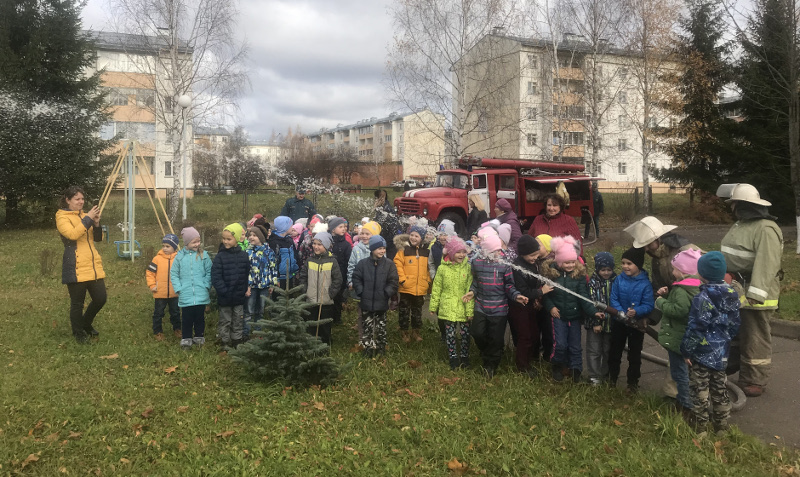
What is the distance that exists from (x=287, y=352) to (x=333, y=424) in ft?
2.97

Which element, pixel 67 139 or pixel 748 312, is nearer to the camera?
pixel 748 312

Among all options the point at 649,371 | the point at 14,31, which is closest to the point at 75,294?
the point at 649,371

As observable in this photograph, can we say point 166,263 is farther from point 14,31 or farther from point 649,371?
point 14,31

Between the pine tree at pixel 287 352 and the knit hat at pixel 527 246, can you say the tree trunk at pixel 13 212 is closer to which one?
the pine tree at pixel 287 352

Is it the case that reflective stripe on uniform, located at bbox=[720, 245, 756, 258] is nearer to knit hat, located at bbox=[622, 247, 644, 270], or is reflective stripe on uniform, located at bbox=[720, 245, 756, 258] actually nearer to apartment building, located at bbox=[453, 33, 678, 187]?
knit hat, located at bbox=[622, 247, 644, 270]

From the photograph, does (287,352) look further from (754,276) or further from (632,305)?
A: (754,276)

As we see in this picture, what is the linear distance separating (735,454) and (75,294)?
670 cm

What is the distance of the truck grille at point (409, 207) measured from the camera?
15.1 m

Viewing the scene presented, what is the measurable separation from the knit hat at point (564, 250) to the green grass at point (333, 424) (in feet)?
3.85

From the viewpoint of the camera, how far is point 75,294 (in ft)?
21.2

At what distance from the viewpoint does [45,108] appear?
66.5 ft

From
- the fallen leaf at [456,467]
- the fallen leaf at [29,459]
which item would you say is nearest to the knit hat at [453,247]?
the fallen leaf at [456,467]

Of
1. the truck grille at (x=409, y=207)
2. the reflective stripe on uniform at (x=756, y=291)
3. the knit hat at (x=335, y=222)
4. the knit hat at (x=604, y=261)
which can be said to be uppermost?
the truck grille at (x=409, y=207)

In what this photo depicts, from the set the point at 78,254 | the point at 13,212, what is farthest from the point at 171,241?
the point at 13,212
